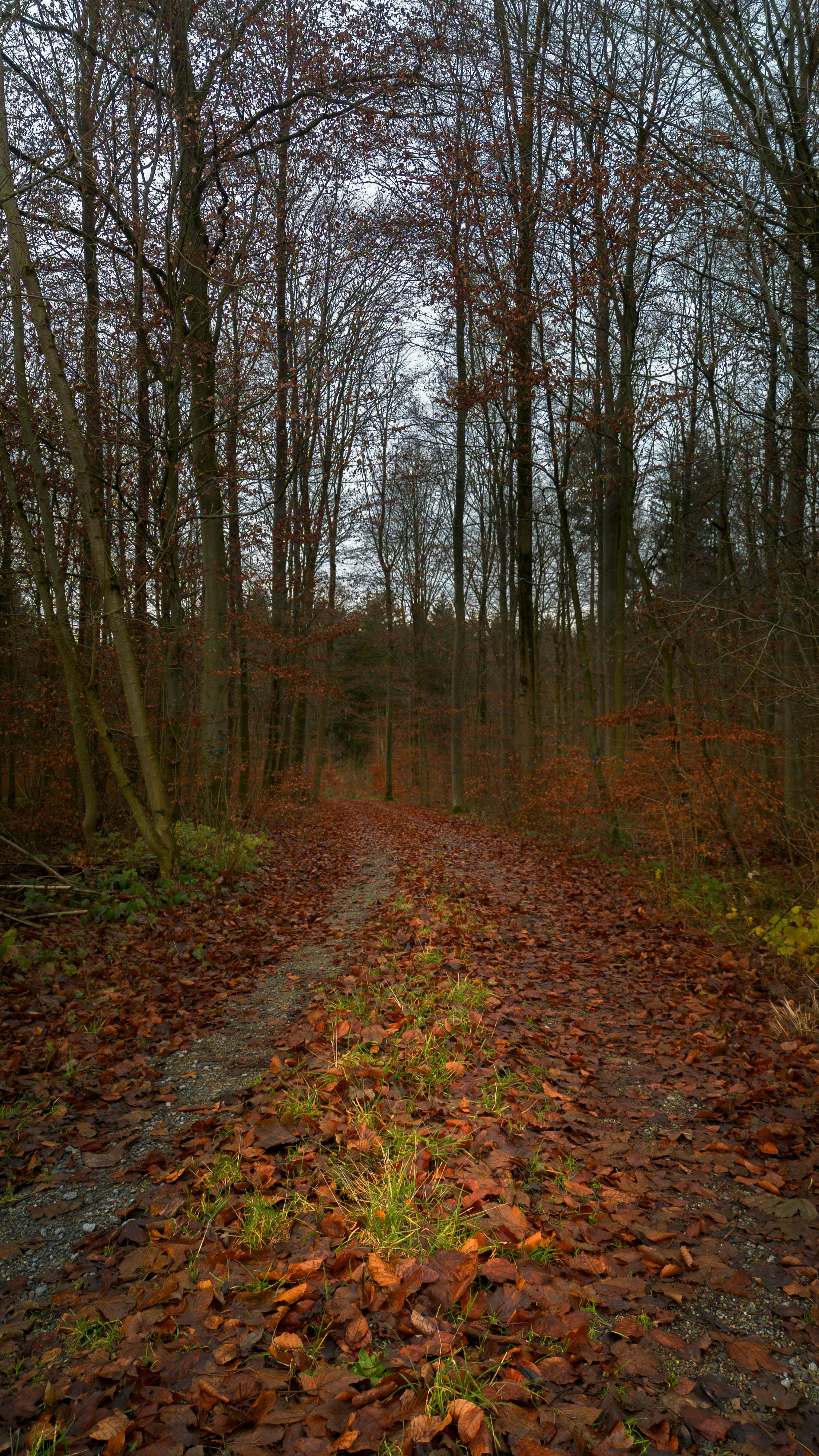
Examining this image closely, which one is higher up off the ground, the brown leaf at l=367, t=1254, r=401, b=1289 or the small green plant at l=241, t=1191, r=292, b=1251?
the brown leaf at l=367, t=1254, r=401, b=1289

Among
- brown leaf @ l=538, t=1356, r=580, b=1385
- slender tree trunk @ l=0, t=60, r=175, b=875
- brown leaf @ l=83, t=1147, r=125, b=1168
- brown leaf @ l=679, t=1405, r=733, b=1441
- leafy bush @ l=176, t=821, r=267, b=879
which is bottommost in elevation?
brown leaf @ l=83, t=1147, r=125, b=1168

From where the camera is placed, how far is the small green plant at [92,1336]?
2396 mm

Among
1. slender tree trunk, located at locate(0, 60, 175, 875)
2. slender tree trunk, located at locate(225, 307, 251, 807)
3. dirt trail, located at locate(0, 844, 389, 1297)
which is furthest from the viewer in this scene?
slender tree trunk, located at locate(225, 307, 251, 807)

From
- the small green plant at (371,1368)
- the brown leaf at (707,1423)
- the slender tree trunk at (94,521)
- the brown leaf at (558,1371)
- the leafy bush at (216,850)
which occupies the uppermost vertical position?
the slender tree trunk at (94,521)

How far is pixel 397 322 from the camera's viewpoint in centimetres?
1598

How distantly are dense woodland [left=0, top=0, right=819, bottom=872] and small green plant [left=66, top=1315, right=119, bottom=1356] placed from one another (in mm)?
5790

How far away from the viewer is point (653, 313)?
13703mm

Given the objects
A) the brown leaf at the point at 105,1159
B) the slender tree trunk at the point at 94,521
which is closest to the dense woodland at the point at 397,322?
the slender tree trunk at the point at 94,521

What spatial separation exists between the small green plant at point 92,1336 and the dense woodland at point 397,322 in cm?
579

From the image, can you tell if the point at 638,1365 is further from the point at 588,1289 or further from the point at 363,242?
the point at 363,242

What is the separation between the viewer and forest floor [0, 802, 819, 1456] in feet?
6.91

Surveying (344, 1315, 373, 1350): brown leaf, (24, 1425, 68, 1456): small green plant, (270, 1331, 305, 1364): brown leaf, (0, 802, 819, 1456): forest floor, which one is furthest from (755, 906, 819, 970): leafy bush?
(24, 1425, 68, 1456): small green plant

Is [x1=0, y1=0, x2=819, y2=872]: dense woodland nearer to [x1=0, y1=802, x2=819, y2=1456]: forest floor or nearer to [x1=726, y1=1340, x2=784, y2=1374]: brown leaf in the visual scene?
[x1=0, y1=802, x2=819, y2=1456]: forest floor

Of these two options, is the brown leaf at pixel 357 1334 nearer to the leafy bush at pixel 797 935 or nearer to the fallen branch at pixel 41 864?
the leafy bush at pixel 797 935
